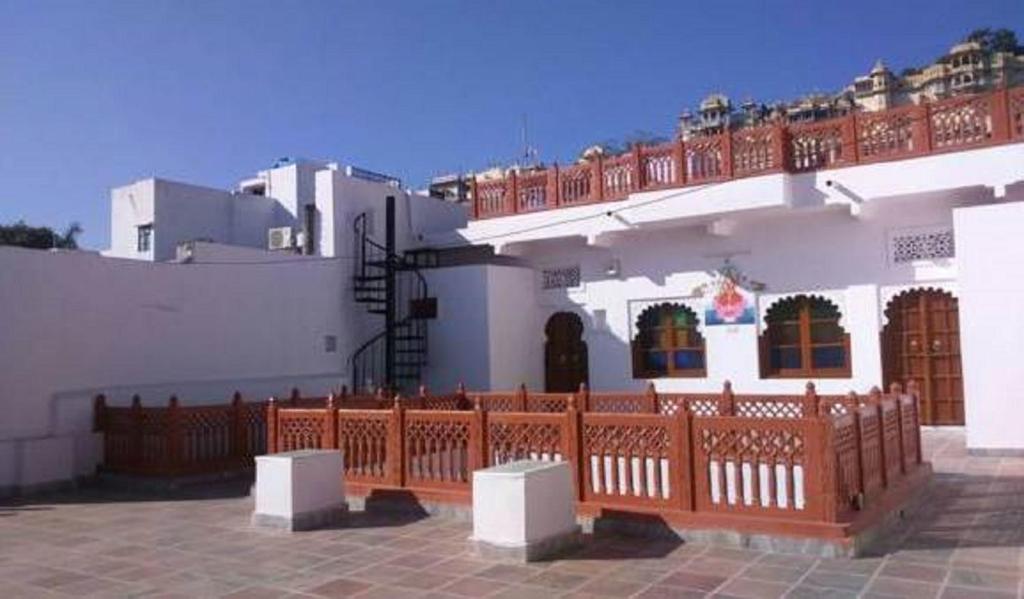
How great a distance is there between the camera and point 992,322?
9273 mm

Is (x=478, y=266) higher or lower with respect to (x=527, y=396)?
higher

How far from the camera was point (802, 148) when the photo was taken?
11977 millimetres

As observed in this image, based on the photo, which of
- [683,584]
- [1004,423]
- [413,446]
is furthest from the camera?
[1004,423]

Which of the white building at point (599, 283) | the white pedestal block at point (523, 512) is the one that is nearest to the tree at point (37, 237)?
the white building at point (599, 283)

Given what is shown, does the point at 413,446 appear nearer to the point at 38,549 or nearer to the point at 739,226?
the point at 38,549

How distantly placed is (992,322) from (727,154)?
14.7ft

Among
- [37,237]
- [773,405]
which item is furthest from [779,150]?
[37,237]

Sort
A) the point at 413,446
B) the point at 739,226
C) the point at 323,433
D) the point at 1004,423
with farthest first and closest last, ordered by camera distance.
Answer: the point at 739,226 < the point at 1004,423 < the point at 323,433 < the point at 413,446

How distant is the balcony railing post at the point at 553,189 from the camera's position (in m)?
14.4

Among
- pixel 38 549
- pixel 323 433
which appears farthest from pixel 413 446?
pixel 38 549

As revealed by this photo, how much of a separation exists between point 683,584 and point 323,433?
14.2 feet

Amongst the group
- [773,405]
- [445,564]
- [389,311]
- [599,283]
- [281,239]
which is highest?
[281,239]

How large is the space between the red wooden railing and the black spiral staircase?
1.98m

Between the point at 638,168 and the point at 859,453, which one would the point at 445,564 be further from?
the point at 638,168
